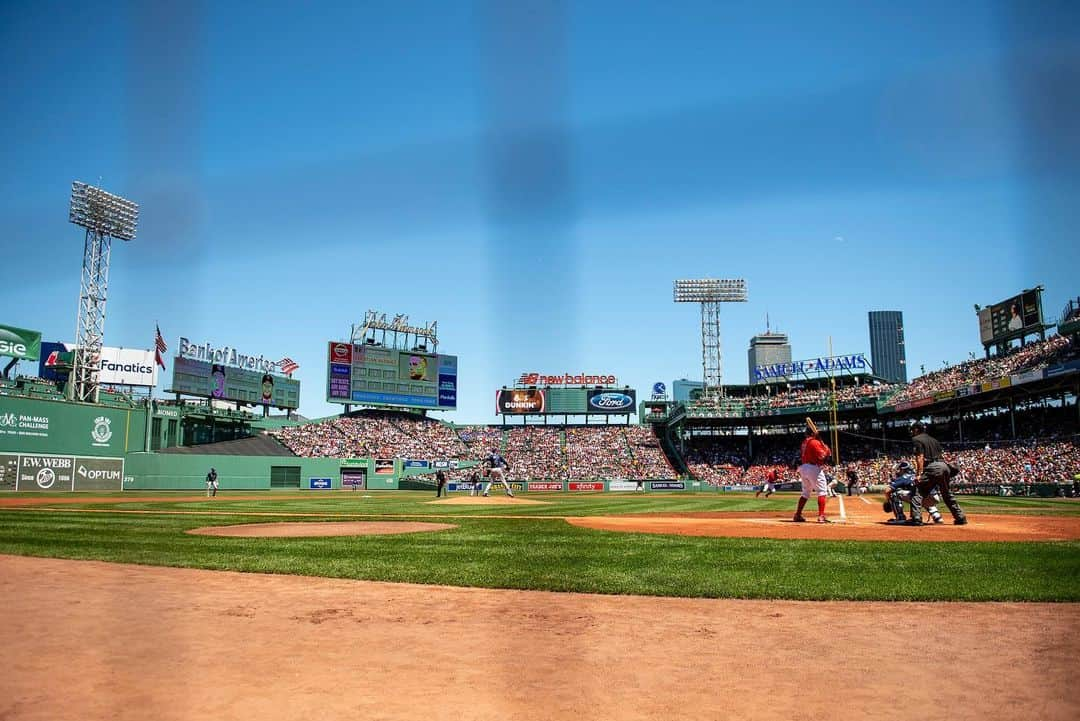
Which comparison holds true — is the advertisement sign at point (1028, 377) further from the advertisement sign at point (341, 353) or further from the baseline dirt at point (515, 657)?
the advertisement sign at point (341, 353)

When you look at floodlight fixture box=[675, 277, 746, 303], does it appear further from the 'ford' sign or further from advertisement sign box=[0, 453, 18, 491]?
advertisement sign box=[0, 453, 18, 491]

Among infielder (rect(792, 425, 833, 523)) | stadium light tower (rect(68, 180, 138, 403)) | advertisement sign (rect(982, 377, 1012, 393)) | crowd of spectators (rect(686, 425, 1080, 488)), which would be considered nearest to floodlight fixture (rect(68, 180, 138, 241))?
stadium light tower (rect(68, 180, 138, 403))

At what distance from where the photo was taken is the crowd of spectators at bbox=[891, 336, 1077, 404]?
39.8 m

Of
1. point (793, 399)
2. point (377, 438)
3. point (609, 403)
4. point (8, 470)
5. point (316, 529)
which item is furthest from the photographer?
point (609, 403)

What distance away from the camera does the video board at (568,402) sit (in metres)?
73.1

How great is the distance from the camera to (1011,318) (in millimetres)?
49969

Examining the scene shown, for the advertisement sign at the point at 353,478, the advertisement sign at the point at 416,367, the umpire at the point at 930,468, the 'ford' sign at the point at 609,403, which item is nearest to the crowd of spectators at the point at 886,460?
the umpire at the point at 930,468

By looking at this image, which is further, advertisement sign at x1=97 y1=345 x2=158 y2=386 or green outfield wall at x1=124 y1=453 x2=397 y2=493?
advertisement sign at x1=97 y1=345 x2=158 y2=386

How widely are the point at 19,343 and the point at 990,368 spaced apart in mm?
64355

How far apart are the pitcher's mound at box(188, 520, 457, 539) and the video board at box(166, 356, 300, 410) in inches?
1914

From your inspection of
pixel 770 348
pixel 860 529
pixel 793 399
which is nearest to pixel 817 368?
pixel 793 399

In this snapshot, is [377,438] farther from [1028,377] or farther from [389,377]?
[1028,377]

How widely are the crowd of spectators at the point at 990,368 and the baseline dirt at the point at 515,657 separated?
41922 mm

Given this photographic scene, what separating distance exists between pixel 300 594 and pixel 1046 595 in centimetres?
624
